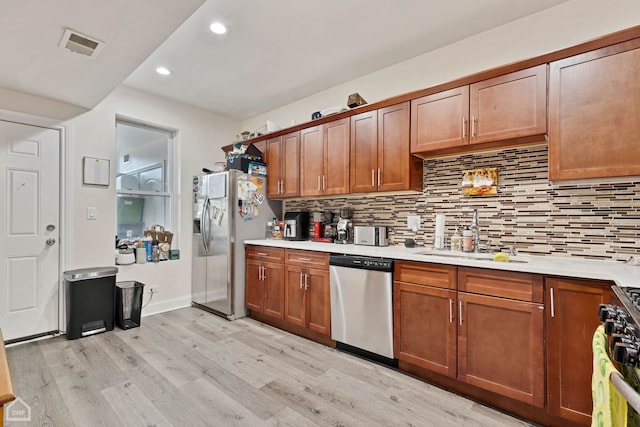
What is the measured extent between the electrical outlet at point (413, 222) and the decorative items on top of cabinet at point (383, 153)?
277mm

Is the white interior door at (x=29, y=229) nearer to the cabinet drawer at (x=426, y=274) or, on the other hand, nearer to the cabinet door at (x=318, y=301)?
the cabinet door at (x=318, y=301)

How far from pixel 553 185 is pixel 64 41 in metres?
3.43

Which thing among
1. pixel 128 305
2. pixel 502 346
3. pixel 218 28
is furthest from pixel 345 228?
pixel 128 305

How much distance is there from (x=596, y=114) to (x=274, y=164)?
2961mm

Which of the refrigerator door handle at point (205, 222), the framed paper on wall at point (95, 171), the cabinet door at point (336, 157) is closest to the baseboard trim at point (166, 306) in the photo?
the refrigerator door handle at point (205, 222)

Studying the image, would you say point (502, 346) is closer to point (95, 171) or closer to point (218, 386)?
point (218, 386)

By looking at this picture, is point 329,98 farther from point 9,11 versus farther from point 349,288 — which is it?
point 9,11

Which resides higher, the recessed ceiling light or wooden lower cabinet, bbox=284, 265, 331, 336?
the recessed ceiling light

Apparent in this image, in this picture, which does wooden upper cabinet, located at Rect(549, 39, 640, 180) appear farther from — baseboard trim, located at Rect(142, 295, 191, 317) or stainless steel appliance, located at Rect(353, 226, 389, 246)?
baseboard trim, located at Rect(142, 295, 191, 317)

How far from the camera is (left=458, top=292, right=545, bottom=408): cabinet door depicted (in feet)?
5.90

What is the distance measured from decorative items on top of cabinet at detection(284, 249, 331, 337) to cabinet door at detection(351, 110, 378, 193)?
769 mm

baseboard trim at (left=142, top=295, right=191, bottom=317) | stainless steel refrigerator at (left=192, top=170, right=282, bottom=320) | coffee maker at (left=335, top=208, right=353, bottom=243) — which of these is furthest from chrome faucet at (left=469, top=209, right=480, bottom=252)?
baseboard trim at (left=142, top=295, right=191, bottom=317)

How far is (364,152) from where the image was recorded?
2982 millimetres

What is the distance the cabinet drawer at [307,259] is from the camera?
2908 millimetres
